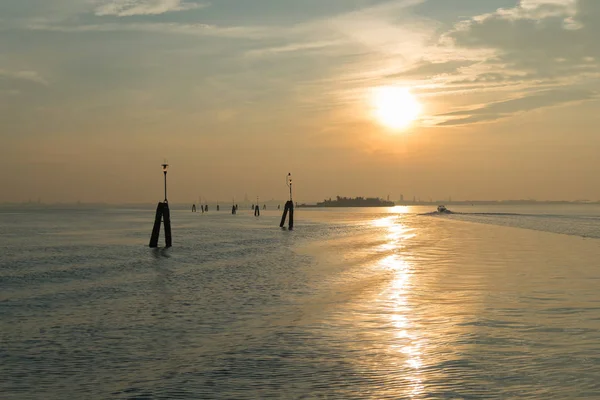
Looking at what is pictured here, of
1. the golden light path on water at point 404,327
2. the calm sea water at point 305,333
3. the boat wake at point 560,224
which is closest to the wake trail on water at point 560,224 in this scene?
the boat wake at point 560,224

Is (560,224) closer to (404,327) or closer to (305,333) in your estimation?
(404,327)

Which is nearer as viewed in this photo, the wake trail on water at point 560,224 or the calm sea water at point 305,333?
the calm sea water at point 305,333

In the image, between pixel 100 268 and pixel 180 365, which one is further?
pixel 100 268

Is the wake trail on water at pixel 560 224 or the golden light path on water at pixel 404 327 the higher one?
the golden light path on water at pixel 404 327

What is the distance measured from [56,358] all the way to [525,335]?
9555mm

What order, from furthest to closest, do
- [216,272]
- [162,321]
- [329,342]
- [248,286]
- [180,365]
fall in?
[216,272] < [248,286] < [162,321] < [329,342] < [180,365]

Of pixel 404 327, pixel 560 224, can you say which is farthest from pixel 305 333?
pixel 560 224

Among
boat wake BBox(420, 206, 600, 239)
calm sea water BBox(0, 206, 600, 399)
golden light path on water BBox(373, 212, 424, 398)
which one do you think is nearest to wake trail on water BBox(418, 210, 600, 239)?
boat wake BBox(420, 206, 600, 239)

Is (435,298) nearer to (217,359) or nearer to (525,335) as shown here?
(525,335)

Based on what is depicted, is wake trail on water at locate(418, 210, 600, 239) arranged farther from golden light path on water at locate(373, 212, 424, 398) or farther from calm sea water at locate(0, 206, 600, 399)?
golden light path on water at locate(373, 212, 424, 398)

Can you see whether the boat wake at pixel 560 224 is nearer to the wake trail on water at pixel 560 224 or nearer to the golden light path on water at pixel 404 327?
the wake trail on water at pixel 560 224

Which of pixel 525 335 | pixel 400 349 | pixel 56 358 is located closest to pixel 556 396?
pixel 400 349

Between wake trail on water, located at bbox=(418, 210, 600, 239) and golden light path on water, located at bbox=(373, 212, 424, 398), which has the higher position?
golden light path on water, located at bbox=(373, 212, 424, 398)

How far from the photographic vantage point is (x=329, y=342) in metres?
13.6
